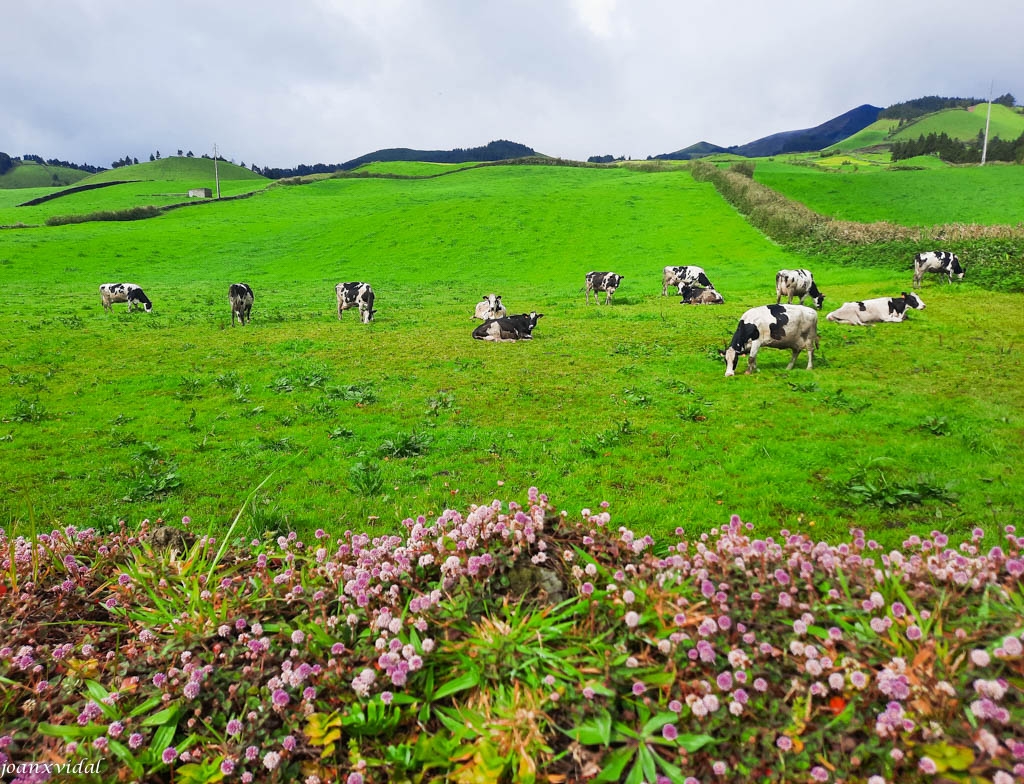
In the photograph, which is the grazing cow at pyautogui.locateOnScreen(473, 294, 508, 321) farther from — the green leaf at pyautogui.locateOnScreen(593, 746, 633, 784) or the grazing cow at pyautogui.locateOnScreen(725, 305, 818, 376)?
the green leaf at pyautogui.locateOnScreen(593, 746, 633, 784)

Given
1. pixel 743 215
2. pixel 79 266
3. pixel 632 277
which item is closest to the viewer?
pixel 632 277

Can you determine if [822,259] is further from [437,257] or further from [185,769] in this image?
[185,769]

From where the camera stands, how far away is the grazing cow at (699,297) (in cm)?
2472

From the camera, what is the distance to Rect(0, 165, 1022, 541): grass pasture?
6625mm

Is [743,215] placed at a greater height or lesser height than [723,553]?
greater

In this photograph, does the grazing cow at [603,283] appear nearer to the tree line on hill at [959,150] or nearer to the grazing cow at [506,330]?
the grazing cow at [506,330]

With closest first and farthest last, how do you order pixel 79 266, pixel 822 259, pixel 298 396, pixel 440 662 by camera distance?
pixel 440 662
pixel 298 396
pixel 822 259
pixel 79 266

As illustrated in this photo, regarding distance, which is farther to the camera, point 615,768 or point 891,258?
point 891,258

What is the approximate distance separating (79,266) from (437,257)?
27.6 meters

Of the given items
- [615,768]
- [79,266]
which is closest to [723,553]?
[615,768]

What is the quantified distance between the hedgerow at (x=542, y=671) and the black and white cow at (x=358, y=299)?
19428 mm

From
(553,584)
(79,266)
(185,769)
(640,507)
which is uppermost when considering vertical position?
(79,266)

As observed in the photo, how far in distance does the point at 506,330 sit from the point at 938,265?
21.8 meters

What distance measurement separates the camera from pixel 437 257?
42750 millimetres
